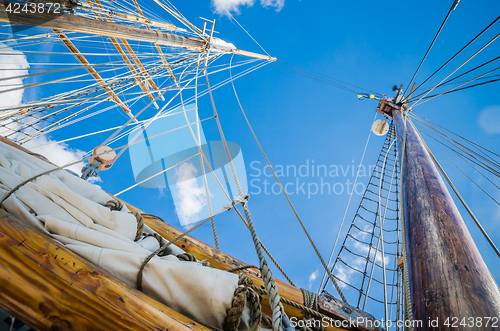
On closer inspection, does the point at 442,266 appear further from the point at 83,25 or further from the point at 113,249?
the point at 83,25

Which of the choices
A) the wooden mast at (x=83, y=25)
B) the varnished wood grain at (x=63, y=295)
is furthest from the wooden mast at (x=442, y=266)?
the wooden mast at (x=83, y=25)

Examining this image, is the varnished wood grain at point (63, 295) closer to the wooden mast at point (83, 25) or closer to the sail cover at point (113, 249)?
the sail cover at point (113, 249)

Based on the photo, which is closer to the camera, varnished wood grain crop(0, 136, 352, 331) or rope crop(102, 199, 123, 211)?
varnished wood grain crop(0, 136, 352, 331)

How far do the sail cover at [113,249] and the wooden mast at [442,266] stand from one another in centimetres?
75

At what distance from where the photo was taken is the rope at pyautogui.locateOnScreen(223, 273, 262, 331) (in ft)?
2.64

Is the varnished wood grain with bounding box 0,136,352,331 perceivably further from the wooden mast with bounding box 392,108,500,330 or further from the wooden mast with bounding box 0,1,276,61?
the wooden mast with bounding box 0,1,276,61

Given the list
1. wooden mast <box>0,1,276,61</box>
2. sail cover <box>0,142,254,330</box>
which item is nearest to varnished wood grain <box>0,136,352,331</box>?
sail cover <box>0,142,254,330</box>

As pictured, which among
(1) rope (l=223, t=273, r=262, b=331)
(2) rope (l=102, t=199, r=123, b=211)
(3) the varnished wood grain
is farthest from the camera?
(2) rope (l=102, t=199, r=123, b=211)

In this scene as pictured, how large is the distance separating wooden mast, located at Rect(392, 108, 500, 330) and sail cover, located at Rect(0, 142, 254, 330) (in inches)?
29.4

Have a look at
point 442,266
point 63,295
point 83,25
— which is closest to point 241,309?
point 63,295

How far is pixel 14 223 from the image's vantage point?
735 millimetres

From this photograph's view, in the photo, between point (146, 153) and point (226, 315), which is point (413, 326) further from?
point (146, 153)

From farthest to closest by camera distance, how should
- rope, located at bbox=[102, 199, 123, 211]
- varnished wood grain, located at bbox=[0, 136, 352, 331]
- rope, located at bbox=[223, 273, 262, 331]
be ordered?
rope, located at bbox=[102, 199, 123, 211] → rope, located at bbox=[223, 273, 262, 331] → varnished wood grain, located at bbox=[0, 136, 352, 331]

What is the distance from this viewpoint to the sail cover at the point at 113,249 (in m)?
0.83
